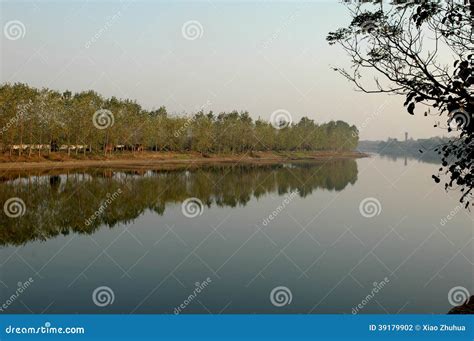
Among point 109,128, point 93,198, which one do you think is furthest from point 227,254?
point 109,128

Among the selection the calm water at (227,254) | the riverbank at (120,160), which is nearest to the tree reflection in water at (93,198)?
the calm water at (227,254)

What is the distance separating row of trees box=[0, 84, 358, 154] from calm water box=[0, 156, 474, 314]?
2794cm

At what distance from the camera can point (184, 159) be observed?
8194 cm

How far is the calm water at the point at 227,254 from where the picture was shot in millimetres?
11352

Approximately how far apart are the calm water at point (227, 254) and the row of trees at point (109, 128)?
27.9m

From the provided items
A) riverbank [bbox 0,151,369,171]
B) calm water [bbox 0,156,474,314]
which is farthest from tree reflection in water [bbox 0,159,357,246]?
riverbank [bbox 0,151,369,171]

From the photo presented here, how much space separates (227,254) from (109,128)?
55.7 m

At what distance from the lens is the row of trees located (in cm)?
5409

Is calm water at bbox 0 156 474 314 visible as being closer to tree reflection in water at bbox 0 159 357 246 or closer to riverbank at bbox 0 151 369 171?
tree reflection in water at bbox 0 159 357 246

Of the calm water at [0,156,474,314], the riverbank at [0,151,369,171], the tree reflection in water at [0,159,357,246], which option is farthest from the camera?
the riverbank at [0,151,369,171]

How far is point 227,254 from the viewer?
1593 centimetres

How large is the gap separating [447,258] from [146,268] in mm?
10234

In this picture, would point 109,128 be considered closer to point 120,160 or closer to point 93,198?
point 120,160

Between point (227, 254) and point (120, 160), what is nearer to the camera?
point (227, 254)
